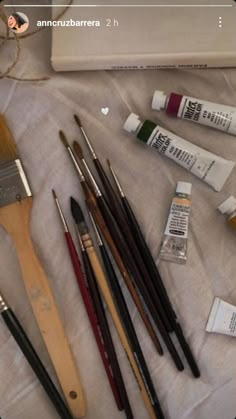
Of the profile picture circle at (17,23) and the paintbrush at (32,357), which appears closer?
the paintbrush at (32,357)

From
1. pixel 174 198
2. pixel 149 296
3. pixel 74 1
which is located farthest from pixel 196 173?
pixel 74 1

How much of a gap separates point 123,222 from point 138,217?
2cm

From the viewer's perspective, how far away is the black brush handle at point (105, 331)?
49 cm

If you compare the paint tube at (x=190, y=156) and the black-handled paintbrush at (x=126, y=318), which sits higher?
the paint tube at (x=190, y=156)

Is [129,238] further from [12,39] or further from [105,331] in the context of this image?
[12,39]

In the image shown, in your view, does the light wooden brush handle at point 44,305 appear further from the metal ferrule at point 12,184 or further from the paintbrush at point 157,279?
the paintbrush at point 157,279

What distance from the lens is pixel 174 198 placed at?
53 cm

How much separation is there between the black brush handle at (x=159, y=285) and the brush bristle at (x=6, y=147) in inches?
5.3

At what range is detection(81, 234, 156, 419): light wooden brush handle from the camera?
49 cm

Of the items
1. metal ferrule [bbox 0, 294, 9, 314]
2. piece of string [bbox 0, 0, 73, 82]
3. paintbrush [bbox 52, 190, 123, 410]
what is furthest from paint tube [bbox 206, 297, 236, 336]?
piece of string [bbox 0, 0, 73, 82]

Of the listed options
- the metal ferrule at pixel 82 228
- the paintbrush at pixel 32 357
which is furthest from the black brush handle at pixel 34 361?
the metal ferrule at pixel 82 228

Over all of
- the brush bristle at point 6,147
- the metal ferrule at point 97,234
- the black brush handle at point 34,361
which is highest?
the brush bristle at point 6,147

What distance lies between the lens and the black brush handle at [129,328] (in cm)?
49

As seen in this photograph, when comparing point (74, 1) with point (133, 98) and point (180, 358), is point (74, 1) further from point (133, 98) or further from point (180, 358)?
point (180, 358)
